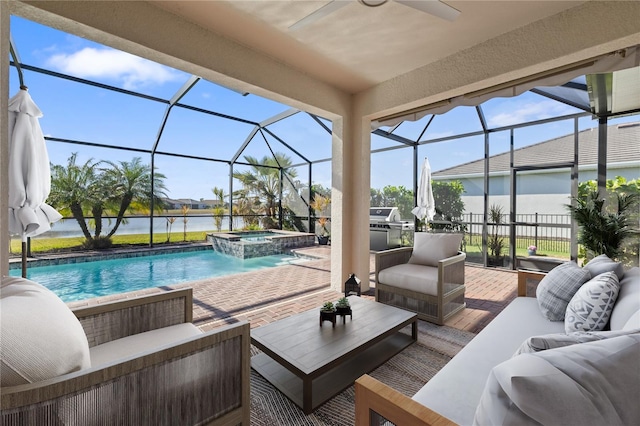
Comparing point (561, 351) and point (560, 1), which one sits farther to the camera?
point (560, 1)

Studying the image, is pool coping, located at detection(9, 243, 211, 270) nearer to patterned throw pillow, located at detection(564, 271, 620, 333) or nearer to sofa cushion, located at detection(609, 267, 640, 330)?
patterned throw pillow, located at detection(564, 271, 620, 333)

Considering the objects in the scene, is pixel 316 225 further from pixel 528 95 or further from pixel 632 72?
pixel 632 72

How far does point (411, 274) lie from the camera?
324cm

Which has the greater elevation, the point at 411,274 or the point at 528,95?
the point at 528,95

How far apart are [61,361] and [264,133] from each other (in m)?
9.07

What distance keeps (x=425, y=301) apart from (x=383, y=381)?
128 cm

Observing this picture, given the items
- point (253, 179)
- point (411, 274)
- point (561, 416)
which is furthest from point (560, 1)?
point (253, 179)

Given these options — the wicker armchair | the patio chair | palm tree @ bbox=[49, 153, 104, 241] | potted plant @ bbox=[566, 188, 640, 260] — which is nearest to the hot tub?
palm tree @ bbox=[49, 153, 104, 241]

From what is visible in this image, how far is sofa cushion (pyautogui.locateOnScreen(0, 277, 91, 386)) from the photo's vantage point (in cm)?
86

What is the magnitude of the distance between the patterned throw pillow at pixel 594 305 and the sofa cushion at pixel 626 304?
3 cm

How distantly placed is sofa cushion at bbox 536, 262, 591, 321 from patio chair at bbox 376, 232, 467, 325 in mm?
962

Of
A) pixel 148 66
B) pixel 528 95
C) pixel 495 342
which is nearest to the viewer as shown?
pixel 495 342

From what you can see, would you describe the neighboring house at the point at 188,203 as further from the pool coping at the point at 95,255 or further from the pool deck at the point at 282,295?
the pool deck at the point at 282,295

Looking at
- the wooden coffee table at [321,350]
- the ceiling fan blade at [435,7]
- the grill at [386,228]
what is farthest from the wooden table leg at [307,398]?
the grill at [386,228]
